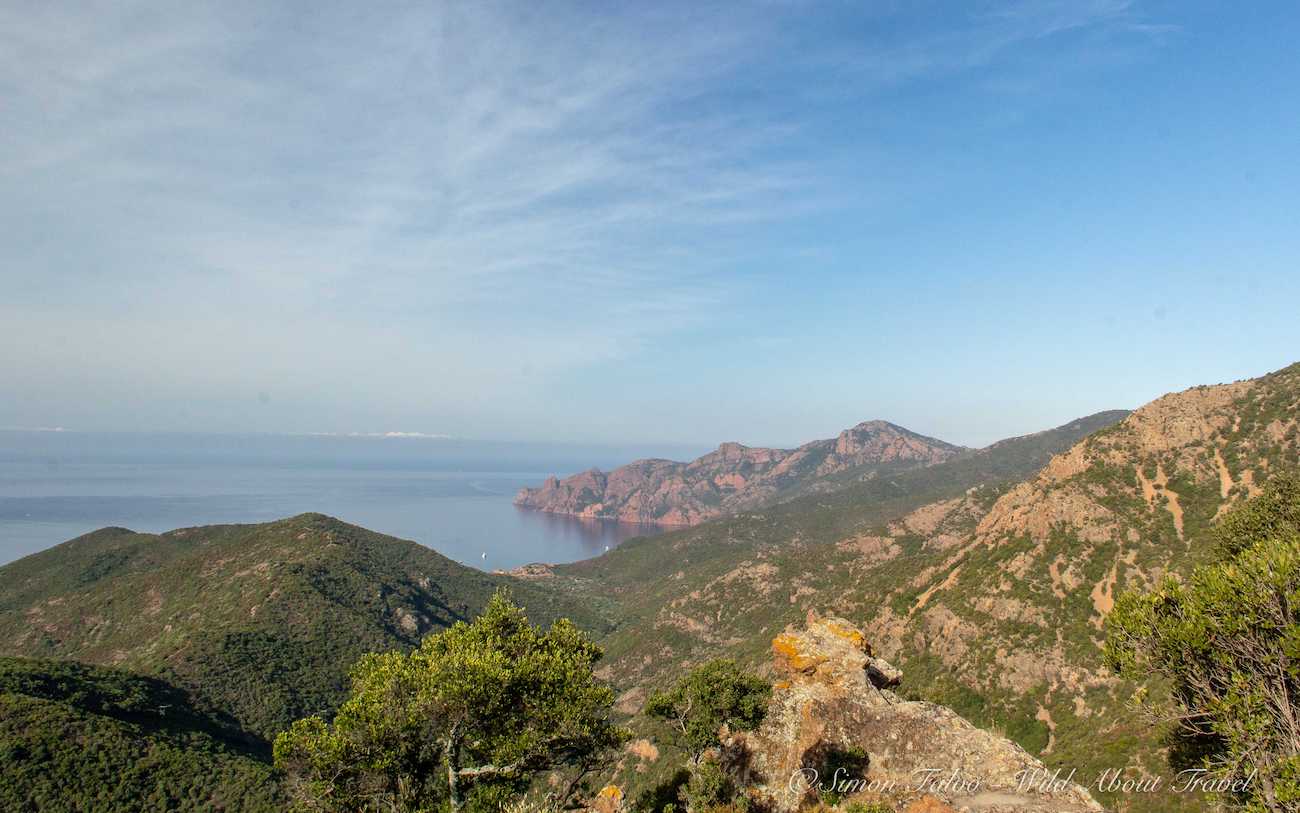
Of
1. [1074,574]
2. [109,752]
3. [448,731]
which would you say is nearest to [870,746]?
[448,731]

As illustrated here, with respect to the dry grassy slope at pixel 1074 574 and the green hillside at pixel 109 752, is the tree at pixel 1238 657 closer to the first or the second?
the dry grassy slope at pixel 1074 574

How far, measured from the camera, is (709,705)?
32406 millimetres

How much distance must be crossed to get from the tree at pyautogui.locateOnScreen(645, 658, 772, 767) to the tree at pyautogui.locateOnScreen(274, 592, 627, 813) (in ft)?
37.0

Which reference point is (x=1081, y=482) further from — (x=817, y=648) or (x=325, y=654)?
(x=325, y=654)

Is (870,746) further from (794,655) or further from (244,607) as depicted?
(244,607)

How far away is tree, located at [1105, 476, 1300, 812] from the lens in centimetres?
1642

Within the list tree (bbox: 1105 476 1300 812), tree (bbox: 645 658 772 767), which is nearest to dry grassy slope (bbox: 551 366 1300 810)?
tree (bbox: 1105 476 1300 812)

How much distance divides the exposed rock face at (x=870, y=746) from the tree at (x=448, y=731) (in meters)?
11.5

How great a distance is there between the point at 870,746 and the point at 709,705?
874 centimetres

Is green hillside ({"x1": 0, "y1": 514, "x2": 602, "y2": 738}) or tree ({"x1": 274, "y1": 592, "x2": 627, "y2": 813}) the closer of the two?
tree ({"x1": 274, "y1": 592, "x2": 627, "y2": 813})

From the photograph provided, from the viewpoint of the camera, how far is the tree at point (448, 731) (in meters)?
19.4

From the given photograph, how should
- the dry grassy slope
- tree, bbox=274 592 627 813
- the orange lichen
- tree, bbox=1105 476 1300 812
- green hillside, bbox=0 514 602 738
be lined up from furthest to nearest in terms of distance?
green hillside, bbox=0 514 602 738 < the dry grassy slope < the orange lichen < tree, bbox=274 592 627 813 < tree, bbox=1105 476 1300 812

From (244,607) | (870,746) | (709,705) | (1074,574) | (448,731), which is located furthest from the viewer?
(244,607)

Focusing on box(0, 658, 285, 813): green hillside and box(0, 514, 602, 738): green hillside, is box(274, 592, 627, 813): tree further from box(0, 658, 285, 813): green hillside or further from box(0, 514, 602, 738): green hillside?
box(0, 514, 602, 738): green hillside
